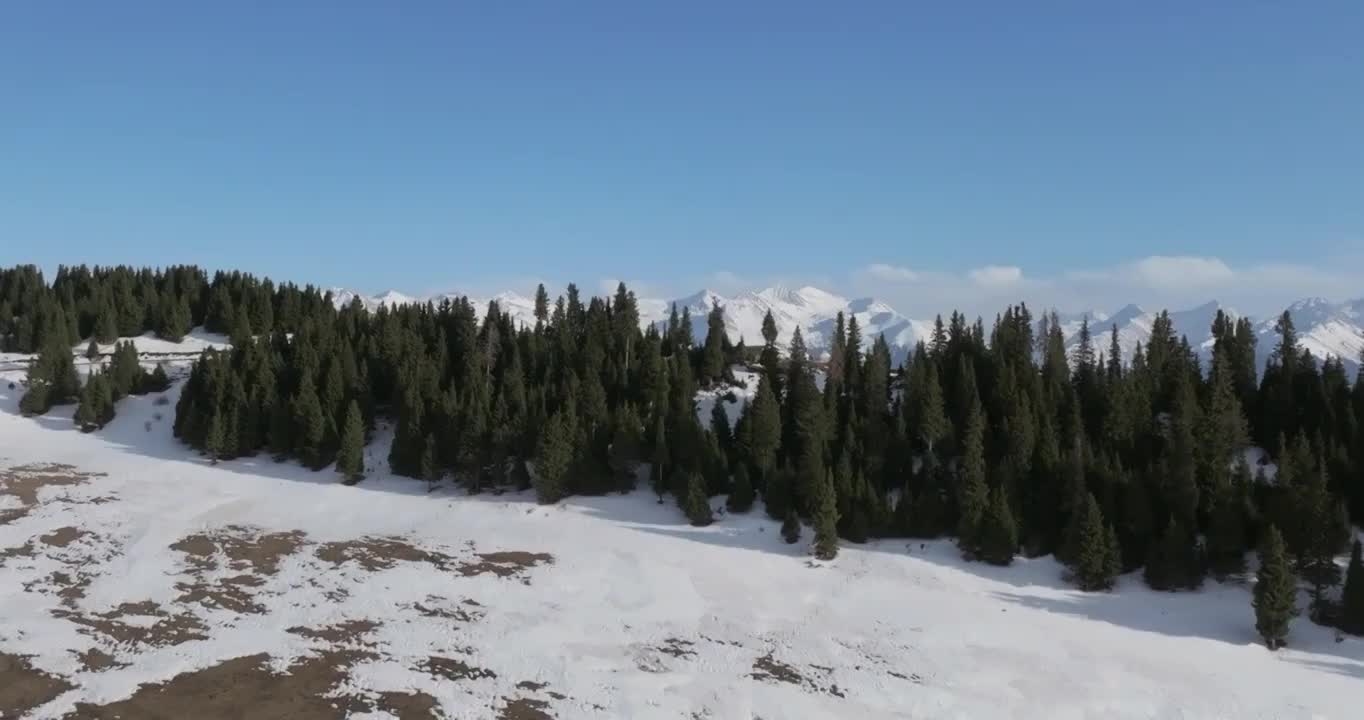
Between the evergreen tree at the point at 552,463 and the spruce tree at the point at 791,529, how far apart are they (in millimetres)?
17403

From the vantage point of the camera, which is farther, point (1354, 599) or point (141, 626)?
point (1354, 599)

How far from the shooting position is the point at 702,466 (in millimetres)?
63375

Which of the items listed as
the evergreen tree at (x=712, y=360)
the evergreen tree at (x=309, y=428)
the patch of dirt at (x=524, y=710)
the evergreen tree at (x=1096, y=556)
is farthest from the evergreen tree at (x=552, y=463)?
the evergreen tree at (x=1096, y=556)

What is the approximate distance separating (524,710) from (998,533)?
3424cm

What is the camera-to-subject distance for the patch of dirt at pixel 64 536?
45.1m

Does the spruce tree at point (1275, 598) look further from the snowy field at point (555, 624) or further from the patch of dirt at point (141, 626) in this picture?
the patch of dirt at point (141, 626)

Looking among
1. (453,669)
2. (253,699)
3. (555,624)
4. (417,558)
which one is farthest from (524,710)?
(417,558)

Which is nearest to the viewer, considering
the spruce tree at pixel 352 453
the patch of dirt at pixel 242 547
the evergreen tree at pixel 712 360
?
the patch of dirt at pixel 242 547

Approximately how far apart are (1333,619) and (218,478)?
2859 inches

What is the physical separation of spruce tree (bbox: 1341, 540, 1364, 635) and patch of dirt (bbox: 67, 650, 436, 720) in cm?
4377

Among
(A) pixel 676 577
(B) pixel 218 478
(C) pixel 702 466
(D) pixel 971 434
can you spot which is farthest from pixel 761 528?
(B) pixel 218 478

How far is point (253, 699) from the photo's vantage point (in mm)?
27484

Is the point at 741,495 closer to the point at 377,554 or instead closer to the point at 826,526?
the point at 826,526

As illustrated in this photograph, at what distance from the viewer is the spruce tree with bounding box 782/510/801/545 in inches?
2110
